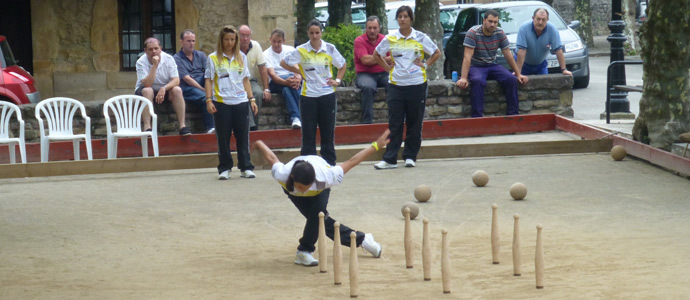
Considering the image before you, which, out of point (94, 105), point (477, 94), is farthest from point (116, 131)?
point (477, 94)

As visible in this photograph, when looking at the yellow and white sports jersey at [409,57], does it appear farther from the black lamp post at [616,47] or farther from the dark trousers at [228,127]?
Answer: the black lamp post at [616,47]

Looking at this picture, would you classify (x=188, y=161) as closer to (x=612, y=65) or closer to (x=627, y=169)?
(x=627, y=169)

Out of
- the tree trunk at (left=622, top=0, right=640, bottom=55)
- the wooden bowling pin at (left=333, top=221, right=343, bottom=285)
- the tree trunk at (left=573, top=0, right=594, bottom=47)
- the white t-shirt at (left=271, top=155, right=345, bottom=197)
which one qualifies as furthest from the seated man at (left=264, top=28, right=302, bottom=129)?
the tree trunk at (left=573, top=0, right=594, bottom=47)

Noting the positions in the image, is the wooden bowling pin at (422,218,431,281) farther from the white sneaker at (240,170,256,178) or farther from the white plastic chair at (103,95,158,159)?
the white plastic chair at (103,95,158,159)

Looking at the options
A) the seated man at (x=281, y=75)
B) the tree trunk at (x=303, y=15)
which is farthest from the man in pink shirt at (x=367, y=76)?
the tree trunk at (x=303, y=15)

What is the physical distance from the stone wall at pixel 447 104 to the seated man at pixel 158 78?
65 cm

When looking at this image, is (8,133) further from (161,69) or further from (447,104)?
(447,104)

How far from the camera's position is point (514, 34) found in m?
21.9

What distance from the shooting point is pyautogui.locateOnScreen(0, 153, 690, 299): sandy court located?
7734mm

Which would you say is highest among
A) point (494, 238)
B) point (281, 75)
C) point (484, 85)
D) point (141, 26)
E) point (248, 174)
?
point (141, 26)

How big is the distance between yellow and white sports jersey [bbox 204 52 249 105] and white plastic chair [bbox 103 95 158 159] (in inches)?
77.8

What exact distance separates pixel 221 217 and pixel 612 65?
27.0ft

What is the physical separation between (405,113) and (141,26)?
32.2 feet

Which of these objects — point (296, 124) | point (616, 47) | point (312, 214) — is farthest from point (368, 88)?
point (312, 214)
